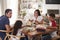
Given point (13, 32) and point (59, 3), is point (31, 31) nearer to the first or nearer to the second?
point (13, 32)

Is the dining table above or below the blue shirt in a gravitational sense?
below

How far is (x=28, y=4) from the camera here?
5.75m

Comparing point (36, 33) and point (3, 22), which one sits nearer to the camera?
point (36, 33)

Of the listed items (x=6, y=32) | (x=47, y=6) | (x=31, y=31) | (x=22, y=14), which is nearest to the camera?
(x=31, y=31)

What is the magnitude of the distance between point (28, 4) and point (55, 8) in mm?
940

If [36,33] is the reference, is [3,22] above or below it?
above

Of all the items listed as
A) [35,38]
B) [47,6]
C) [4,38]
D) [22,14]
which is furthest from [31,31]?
[47,6]

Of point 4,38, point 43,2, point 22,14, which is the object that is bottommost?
point 4,38

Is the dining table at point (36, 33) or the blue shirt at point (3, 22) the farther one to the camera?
the blue shirt at point (3, 22)

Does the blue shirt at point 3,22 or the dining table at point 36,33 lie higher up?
the blue shirt at point 3,22

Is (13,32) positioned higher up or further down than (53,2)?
further down

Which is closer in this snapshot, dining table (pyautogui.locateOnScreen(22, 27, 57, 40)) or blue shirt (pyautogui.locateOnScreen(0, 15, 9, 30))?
dining table (pyautogui.locateOnScreen(22, 27, 57, 40))

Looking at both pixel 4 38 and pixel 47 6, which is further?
pixel 47 6

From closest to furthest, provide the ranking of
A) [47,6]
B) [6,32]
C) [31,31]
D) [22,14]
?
[31,31] → [6,32] → [22,14] → [47,6]
